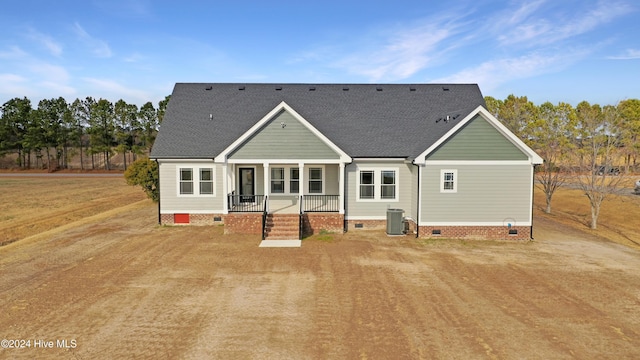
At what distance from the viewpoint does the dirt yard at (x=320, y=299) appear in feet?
24.7

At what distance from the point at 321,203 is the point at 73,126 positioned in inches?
3074

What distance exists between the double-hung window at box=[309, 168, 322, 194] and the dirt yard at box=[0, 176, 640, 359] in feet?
15.1

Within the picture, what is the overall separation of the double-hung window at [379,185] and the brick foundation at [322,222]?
176 centimetres

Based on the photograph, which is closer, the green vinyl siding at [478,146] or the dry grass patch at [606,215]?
the green vinyl siding at [478,146]

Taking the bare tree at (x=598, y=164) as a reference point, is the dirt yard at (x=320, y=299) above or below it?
below

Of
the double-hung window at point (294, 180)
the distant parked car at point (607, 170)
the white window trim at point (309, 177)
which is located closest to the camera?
the white window trim at point (309, 177)

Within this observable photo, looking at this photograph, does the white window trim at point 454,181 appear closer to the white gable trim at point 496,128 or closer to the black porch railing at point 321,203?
the white gable trim at point 496,128

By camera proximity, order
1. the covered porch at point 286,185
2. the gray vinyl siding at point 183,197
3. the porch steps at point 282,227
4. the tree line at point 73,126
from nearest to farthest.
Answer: the porch steps at point 282,227 → the covered porch at point 286,185 → the gray vinyl siding at point 183,197 → the tree line at point 73,126

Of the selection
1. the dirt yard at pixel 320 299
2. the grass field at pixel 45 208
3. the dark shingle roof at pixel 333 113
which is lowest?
the dirt yard at pixel 320 299

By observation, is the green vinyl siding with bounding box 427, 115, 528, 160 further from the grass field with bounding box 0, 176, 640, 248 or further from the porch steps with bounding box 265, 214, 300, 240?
the grass field with bounding box 0, 176, 640, 248

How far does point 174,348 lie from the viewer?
24.4ft

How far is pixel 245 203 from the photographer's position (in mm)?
20234

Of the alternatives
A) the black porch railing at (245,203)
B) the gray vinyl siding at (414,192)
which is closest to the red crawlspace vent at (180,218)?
the black porch railing at (245,203)

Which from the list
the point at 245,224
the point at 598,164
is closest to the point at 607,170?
the point at 598,164
